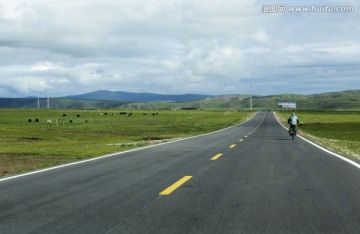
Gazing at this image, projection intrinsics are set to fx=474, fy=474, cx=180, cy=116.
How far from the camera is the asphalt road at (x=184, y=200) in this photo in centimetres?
617

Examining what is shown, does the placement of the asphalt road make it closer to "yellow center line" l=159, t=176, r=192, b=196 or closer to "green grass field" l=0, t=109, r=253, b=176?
"yellow center line" l=159, t=176, r=192, b=196

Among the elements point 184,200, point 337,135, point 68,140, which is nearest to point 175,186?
point 184,200

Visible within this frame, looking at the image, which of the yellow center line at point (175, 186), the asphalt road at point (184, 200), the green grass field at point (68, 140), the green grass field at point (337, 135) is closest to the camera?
the asphalt road at point (184, 200)

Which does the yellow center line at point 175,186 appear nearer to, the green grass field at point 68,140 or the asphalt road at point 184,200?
the asphalt road at point 184,200

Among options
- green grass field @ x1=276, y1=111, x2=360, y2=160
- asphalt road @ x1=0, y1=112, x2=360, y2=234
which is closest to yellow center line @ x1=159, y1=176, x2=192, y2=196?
asphalt road @ x1=0, y1=112, x2=360, y2=234

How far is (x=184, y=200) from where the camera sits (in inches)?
311

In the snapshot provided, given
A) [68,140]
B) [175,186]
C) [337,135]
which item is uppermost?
[175,186]

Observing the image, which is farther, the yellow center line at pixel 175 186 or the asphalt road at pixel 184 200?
the yellow center line at pixel 175 186

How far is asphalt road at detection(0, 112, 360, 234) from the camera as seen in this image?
6.17 m

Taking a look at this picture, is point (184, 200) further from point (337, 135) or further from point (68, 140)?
point (337, 135)

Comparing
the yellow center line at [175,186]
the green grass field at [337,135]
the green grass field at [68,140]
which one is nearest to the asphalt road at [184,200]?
the yellow center line at [175,186]

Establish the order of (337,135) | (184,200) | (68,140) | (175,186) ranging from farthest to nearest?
(337,135) < (68,140) < (175,186) < (184,200)

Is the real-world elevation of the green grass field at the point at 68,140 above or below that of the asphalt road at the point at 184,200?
below

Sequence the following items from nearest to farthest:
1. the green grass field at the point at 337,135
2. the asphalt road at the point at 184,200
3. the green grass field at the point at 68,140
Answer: the asphalt road at the point at 184,200, the green grass field at the point at 68,140, the green grass field at the point at 337,135
